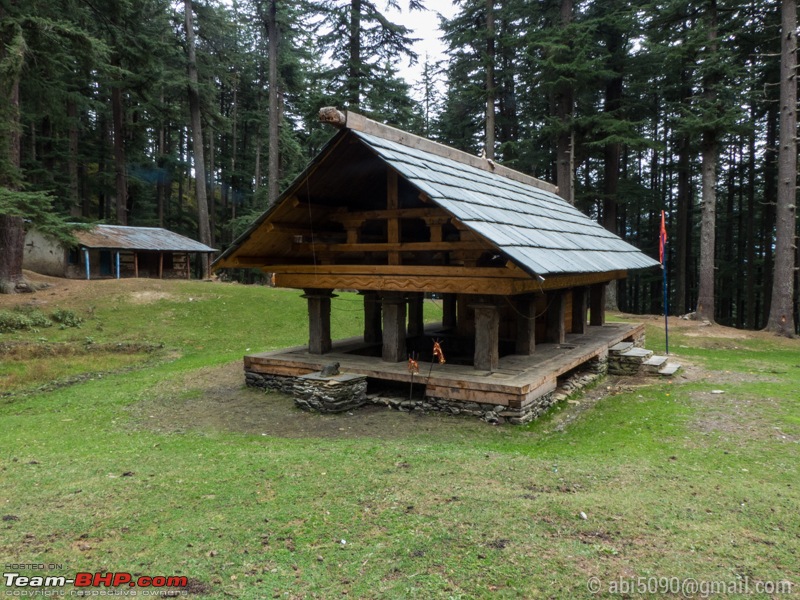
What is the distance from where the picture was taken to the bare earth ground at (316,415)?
751cm

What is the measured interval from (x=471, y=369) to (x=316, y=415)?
2946 mm

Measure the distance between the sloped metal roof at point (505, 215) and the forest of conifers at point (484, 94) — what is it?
12170 millimetres

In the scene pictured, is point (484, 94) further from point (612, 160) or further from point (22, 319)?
point (22, 319)

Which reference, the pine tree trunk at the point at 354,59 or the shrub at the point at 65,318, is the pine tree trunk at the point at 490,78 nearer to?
the pine tree trunk at the point at 354,59

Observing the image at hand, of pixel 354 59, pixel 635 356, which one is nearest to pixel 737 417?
pixel 635 356

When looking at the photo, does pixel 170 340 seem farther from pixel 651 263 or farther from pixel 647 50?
pixel 647 50

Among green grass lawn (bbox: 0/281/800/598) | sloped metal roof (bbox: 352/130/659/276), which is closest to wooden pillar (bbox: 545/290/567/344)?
sloped metal roof (bbox: 352/130/659/276)

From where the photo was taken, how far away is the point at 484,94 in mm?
25078

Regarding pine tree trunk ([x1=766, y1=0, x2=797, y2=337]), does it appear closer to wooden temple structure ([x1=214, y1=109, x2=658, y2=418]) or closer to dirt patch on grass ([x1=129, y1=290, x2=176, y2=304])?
wooden temple structure ([x1=214, y1=109, x2=658, y2=418])

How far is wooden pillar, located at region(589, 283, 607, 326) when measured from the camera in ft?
51.0


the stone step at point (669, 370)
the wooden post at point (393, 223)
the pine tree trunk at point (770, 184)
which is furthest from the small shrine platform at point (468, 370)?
the pine tree trunk at point (770, 184)

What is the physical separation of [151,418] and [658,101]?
3451 cm

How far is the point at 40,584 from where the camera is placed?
3.44m

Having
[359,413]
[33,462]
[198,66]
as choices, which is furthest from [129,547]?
[198,66]
